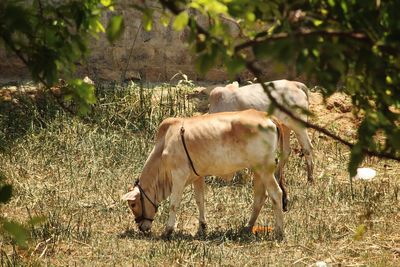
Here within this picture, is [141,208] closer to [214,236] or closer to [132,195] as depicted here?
[132,195]

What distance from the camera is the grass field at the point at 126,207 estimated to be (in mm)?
8180

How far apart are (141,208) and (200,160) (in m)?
0.83

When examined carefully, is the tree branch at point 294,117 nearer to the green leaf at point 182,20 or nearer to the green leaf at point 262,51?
the green leaf at point 262,51

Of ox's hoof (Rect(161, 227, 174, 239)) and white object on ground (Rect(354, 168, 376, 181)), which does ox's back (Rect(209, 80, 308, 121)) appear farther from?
ox's hoof (Rect(161, 227, 174, 239))

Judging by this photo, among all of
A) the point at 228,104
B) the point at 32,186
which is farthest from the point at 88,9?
the point at 228,104

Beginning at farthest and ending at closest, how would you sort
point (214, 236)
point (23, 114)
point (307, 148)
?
Answer: 1. point (23, 114)
2. point (307, 148)
3. point (214, 236)

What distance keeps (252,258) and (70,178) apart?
3431 millimetres

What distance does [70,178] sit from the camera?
10.8 meters

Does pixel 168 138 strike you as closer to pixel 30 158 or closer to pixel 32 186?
pixel 32 186

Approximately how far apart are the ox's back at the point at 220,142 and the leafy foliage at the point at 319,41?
5.13 metres

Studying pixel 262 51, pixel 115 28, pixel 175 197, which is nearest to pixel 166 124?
pixel 175 197

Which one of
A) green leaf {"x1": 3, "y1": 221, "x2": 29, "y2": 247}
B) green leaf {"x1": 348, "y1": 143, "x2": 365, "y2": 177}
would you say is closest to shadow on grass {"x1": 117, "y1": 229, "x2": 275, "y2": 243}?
green leaf {"x1": 3, "y1": 221, "x2": 29, "y2": 247}

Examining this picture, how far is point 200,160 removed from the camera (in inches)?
359

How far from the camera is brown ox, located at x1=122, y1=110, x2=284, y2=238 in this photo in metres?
8.84
